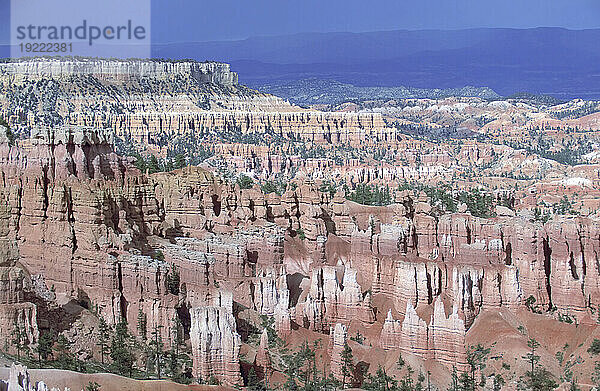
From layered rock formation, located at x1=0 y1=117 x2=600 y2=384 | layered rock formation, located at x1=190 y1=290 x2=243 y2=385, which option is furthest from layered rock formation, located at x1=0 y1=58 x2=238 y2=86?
A: layered rock formation, located at x1=190 y1=290 x2=243 y2=385

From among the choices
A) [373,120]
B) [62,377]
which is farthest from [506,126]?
[62,377]

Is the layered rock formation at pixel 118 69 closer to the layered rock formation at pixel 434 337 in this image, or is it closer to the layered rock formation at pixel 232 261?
the layered rock formation at pixel 232 261

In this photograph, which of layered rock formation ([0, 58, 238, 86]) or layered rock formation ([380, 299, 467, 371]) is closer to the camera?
layered rock formation ([380, 299, 467, 371])

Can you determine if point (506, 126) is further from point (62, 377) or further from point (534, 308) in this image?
point (62, 377)

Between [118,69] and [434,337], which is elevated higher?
[118,69]

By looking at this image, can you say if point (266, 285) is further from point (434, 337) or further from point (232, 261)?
point (434, 337)

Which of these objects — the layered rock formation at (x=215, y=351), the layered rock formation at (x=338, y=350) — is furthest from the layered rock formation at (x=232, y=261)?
the layered rock formation at (x=338, y=350)

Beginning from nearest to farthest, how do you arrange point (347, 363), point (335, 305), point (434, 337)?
point (347, 363)
point (434, 337)
point (335, 305)

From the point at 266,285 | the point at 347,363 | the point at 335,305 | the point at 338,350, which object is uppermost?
the point at 266,285

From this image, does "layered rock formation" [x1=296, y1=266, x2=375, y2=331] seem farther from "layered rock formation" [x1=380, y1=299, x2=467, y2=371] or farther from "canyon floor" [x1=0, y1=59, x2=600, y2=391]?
"layered rock formation" [x1=380, y1=299, x2=467, y2=371]

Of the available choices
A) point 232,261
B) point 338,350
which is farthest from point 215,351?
point 232,261

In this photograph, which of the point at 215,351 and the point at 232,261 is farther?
the point at 232,261

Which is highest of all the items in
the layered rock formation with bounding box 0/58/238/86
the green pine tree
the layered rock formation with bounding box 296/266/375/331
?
the layered rock formation with bounding box 0/58/238/86

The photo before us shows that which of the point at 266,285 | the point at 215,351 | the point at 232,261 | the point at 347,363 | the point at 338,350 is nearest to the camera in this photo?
the point at 215,351
